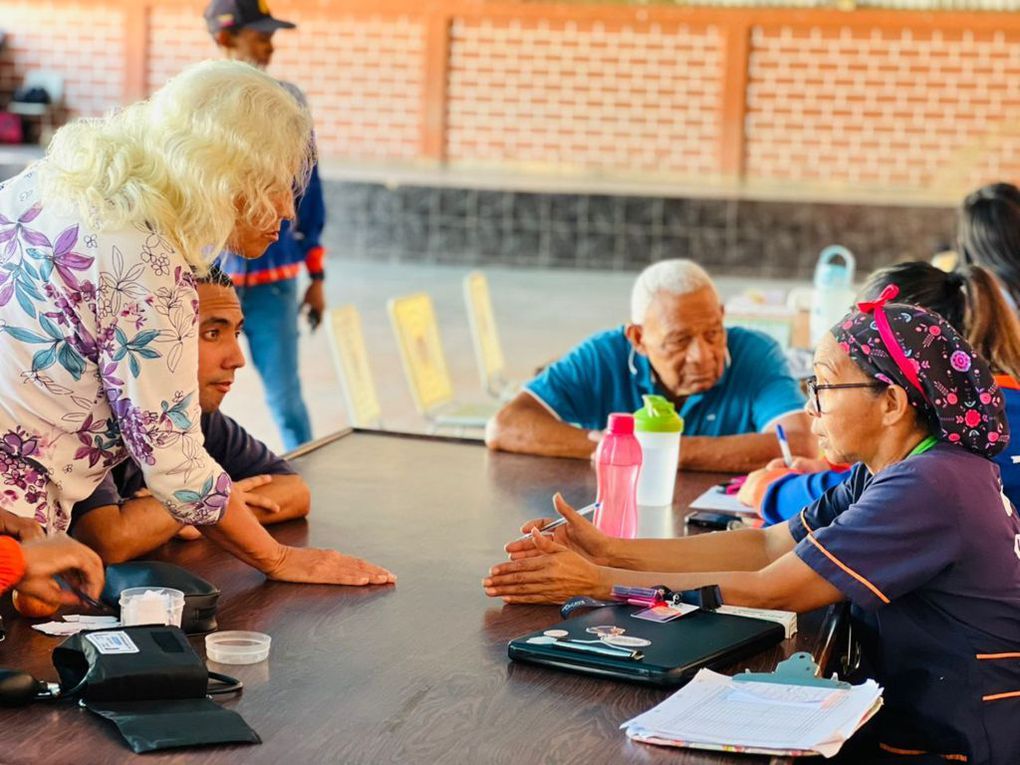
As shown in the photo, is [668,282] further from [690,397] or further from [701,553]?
[701,553]

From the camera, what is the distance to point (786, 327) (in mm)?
5285

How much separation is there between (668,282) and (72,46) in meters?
12.0

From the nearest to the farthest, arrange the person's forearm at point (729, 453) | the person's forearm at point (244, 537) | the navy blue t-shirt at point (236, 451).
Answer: the person's forearm at point (244, 537), the navy blue t-shirt at point (236, 451), the person's forearm at point (729, 453)

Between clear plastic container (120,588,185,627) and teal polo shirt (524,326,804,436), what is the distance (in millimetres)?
1792

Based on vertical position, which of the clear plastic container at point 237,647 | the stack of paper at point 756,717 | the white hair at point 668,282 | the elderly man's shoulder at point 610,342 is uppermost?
the white hair at point 668,282

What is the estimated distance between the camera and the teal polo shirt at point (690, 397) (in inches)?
141

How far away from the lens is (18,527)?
6.97ft

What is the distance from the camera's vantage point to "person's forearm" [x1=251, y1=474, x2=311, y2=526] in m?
2.68

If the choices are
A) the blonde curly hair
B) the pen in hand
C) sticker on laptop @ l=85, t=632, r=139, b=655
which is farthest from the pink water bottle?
sticker on laptop @ l=85, t=632, r=139, b=655

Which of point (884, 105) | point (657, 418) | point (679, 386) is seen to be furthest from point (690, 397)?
point (884, 105)

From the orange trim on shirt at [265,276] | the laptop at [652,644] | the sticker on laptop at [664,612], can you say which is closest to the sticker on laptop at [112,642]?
the laptop at [652,644]

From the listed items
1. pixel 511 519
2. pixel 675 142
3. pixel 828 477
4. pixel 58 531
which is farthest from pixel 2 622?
pixel 675 142

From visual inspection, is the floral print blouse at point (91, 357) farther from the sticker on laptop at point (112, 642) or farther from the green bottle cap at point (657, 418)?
the green bottle cap at point (657, 418)

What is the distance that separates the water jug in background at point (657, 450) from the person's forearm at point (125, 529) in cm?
98
